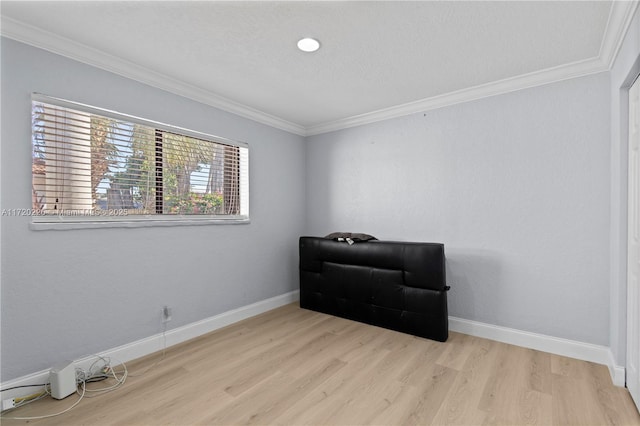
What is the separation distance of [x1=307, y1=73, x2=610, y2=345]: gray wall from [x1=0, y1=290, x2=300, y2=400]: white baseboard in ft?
5.37

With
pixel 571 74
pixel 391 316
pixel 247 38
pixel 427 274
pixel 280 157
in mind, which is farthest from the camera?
pixel 280 157

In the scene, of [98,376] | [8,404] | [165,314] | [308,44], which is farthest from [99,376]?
[308,44]

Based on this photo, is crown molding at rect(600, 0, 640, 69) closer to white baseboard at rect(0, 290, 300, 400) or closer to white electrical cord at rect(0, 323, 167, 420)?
white baseboard at rect(0, 290, 300, 400)

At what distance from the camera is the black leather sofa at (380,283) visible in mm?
2832

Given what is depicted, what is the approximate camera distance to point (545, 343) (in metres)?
2.63

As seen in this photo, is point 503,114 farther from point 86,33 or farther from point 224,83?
point 86,33

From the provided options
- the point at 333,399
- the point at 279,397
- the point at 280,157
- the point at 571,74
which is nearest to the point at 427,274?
the point at 333,399

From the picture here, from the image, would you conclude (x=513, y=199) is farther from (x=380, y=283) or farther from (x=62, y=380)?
(x=62, y=380)

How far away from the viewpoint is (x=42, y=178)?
212cm

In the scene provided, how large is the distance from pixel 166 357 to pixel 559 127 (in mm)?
3848

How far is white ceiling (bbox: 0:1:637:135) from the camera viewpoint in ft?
5.97

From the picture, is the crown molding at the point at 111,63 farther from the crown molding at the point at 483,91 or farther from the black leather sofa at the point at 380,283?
the black leather sofa at the point at 380,283

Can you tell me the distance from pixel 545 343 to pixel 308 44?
3095 mm

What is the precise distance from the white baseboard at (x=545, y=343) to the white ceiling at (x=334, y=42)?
2.20 metres
